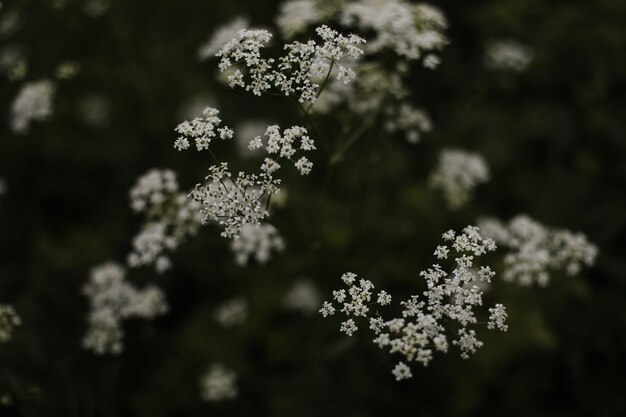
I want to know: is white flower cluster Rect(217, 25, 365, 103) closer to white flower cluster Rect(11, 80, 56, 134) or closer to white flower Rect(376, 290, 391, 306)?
white flower Rect(376, 290, 391, 306)

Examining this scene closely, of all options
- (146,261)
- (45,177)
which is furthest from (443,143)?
(45,177)

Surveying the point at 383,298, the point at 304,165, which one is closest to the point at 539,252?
the point at 383,298

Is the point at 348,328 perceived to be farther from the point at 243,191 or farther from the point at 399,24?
the point at 399,24

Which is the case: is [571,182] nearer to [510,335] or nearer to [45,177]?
[510,335]

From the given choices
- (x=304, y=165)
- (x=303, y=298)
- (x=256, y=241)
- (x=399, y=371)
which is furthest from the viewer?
(x=303, y=298)

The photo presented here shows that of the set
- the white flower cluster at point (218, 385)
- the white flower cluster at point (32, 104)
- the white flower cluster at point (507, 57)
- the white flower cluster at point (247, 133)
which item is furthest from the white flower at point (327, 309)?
the white flower cluster at point (507, 57)

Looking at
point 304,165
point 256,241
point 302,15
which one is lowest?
point 256,241

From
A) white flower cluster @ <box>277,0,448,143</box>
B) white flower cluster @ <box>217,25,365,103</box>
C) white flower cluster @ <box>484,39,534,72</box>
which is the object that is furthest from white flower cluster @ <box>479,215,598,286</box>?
white flower cluster @ <box>484,39,534,72</box>
